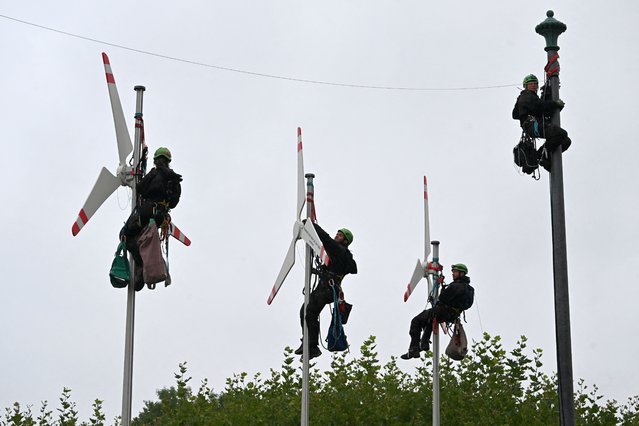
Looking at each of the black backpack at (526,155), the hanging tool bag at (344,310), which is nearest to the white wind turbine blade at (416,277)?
the hanging tool bag at (344,310)

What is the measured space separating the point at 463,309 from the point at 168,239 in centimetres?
621

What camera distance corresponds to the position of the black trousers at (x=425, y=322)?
22.3 meters

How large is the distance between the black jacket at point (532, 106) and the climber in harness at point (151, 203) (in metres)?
5.05

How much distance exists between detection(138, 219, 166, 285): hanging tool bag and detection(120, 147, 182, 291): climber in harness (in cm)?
14

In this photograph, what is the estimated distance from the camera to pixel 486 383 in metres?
34.1

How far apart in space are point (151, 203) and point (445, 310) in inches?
251

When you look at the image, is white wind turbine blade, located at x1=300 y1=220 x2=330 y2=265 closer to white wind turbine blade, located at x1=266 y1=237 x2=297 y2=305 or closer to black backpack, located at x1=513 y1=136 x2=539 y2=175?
white wind turbine blade, located at x1=266 y1=237 x2=297 y2=305

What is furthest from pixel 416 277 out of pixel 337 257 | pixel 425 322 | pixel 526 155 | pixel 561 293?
pixel 561 293

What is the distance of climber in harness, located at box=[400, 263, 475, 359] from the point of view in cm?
2219

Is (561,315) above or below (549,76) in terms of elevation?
below

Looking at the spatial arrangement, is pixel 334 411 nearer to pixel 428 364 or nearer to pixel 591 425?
pixel 428 364

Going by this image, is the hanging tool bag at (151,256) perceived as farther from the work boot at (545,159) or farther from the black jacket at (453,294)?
the black jacket at (453,294)

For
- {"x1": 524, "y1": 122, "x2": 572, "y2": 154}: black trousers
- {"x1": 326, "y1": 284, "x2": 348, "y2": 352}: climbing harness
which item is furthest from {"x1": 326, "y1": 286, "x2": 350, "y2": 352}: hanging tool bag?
{"x1": 524, "y1": 122, "x2": 572, "y2": 154}: black trousers

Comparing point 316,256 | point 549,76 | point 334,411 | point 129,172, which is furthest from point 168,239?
point 334,411
